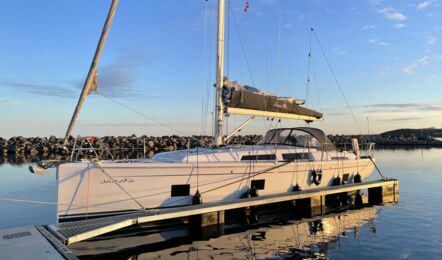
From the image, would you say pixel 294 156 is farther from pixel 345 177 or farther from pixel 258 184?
pixel 345 177

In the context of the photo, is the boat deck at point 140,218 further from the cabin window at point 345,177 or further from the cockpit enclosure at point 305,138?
the cabin window at point 345,177

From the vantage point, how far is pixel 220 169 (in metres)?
11.3

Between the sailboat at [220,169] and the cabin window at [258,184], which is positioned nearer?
the sailboat at [220,169]

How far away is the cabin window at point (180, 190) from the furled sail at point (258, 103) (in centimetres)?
385

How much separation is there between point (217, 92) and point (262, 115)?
2.15m

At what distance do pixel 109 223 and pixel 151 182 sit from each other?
1779mm

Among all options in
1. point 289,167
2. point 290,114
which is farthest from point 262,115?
point 289,167

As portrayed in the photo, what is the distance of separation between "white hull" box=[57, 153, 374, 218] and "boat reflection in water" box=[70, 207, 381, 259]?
854 mm

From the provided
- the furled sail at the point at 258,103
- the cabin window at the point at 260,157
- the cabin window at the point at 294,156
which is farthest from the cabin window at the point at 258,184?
the furled sail at the point at 258,103

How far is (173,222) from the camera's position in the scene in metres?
11.1

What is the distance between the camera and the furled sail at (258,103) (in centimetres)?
1357

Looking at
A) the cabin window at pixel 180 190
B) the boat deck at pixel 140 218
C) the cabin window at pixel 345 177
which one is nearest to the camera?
→ the boat deck at pixel 140 218

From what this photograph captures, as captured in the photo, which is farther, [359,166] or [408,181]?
[408,181]

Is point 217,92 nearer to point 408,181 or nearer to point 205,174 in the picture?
point 205,174
